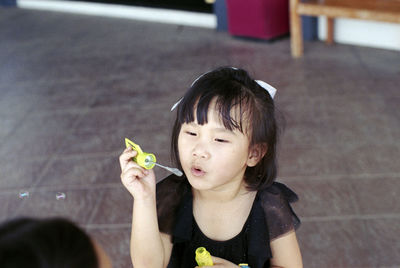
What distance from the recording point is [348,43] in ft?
13.6

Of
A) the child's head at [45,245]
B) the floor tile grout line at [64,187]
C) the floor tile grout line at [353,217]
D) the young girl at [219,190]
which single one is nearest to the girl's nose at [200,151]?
the young girl at [219,190]

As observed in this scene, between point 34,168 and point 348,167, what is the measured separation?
1570 millimetres

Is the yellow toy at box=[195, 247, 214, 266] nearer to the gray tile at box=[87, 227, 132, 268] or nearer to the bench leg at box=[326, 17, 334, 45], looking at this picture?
the gray tile at box=[87, 227, 132, 268]

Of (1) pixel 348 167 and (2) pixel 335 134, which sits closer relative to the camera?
(1) pixel 348 167

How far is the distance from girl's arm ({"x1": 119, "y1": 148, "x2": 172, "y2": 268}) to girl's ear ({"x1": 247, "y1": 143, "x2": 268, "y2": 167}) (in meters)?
0.25

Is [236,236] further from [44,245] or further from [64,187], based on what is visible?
[64,187]

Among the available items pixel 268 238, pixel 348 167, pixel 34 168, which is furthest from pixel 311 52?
pixel 268 238

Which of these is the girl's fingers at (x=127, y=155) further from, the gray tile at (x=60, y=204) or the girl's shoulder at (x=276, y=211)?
the gray tile at (x=60, y=204)

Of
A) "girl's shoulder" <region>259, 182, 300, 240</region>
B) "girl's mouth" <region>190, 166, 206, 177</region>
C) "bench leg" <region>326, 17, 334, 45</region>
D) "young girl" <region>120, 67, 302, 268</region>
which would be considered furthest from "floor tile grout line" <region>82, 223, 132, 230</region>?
"bench leg" <region>326, 17, 334, 45</region>

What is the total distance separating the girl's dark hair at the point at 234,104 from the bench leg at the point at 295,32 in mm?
2637

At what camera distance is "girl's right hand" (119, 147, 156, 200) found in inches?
47.4

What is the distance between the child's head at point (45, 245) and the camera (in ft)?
2.06

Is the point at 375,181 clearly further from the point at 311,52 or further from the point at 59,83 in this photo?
the point at 59,83

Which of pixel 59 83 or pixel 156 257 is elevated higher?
pixel 156 257
